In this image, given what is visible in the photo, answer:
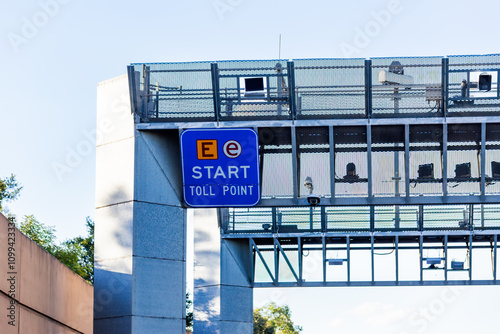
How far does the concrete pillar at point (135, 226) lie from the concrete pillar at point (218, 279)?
18.6 m

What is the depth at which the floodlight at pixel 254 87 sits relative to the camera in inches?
952

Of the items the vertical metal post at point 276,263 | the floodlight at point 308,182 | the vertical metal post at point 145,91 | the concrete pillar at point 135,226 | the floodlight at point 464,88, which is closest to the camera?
the concrete pillar at point 135,226

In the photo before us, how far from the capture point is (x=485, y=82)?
24.2 m

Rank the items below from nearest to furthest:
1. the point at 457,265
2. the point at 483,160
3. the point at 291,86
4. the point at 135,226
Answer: the point at 135,226 < the point at 291,86 < the point at 483,160 < the point at 457,265

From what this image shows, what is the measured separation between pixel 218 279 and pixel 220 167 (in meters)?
19.3

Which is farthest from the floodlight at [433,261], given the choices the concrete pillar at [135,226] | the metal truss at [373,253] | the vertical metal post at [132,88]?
the vertical metal post at [132,88]

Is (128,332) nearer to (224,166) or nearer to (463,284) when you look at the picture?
(224,166)

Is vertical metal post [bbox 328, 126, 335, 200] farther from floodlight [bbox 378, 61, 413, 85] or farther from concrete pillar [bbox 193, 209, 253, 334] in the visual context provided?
concrete pillar [bbox 193, 209, 253, 334]

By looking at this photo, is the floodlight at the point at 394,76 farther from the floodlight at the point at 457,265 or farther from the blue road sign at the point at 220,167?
the floodlight at the point at 457,265

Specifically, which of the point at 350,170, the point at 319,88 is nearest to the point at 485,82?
the point at 350,170

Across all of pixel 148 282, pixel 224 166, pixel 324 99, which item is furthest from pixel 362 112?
pixel 148 282

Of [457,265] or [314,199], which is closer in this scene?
[314,199]

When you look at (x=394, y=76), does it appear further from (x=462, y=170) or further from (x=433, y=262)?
(x=433, y=262)

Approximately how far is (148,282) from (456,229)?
22.4m
